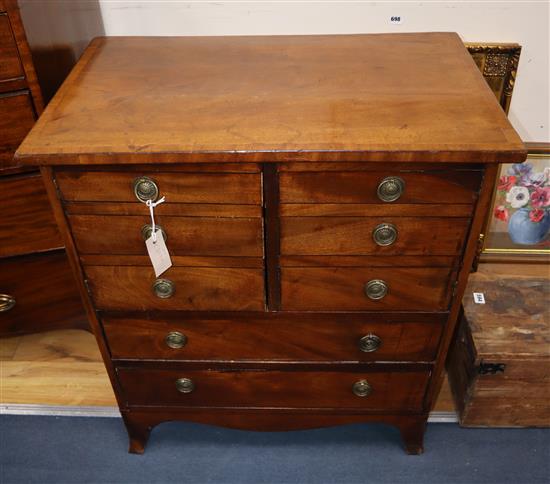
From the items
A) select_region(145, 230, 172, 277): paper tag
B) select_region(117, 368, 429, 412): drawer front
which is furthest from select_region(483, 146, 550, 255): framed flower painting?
select_region(145, 230, 172, 277): paper tag

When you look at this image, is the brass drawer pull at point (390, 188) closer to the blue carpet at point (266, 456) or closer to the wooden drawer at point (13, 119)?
the wooden drawer at point (13, 119)

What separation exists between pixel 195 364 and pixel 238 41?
31.9 inches

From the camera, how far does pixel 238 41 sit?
150cm

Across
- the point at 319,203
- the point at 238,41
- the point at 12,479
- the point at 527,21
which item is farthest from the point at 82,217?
the point at 527,21

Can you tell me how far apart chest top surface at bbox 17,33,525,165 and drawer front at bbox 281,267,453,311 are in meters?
0.30

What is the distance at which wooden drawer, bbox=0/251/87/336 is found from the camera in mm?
1673

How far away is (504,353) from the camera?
164 centimetres

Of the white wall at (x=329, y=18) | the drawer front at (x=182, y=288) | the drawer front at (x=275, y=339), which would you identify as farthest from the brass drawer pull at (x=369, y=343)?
the white wall at (x=329, y=18)

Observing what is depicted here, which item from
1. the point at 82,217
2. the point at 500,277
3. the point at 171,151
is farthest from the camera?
the point at 500,277

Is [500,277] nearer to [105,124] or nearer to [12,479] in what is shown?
[105,124]

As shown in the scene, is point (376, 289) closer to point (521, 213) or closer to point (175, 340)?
point (175, 340)

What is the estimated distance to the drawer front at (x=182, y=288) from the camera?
131 cm

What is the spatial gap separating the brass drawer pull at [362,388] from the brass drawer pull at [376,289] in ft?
0.99

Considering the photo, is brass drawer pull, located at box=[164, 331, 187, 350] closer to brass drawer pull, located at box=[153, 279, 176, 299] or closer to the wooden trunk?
brass drawer pull, located at box=[153, 279, 176, 299]
